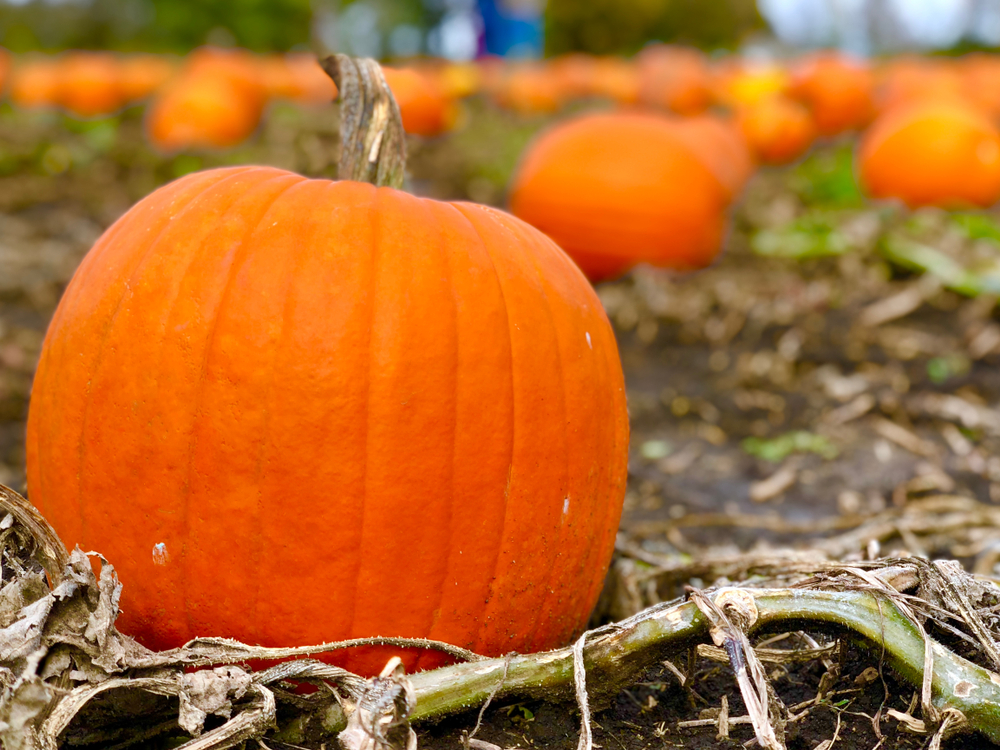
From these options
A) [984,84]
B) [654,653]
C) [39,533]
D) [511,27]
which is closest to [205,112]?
[984,84]

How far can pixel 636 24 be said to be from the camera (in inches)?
854

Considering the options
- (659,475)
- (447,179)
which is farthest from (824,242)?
(447,179)

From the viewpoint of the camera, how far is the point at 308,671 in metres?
1.47

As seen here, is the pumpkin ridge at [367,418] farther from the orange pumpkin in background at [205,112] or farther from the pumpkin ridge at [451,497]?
the orange pumpkin in background at [205,112]

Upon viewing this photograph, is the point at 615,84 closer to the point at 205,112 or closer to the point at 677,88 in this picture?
the point at 677,88

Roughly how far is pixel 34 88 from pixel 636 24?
14.2m

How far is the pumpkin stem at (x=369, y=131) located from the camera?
2.07 m

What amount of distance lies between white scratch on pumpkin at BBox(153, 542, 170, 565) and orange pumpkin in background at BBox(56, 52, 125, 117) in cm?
1096

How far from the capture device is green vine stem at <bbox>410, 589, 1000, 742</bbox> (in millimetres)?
1530

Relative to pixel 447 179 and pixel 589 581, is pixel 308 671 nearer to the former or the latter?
pixel 589 581

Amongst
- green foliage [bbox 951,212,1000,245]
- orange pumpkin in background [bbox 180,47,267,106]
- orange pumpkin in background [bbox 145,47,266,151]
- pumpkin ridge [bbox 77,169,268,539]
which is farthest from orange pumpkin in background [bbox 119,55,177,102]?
pumpkin ridge [bbox 77,169,268,539]

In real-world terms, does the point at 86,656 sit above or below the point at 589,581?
above

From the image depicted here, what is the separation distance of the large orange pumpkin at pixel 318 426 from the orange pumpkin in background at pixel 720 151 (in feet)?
14.4

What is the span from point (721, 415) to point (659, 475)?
2.47 feet
